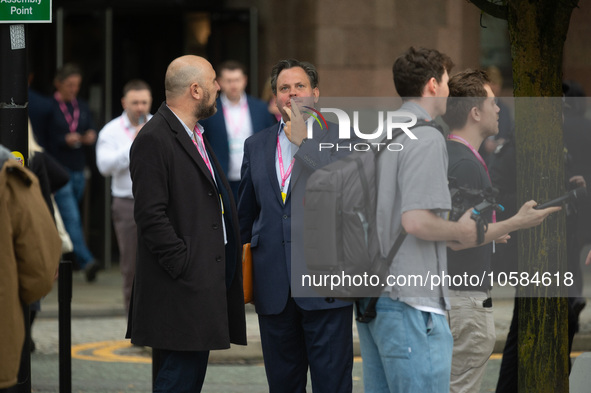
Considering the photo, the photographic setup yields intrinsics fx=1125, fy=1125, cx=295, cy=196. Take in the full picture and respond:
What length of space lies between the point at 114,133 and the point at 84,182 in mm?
4257

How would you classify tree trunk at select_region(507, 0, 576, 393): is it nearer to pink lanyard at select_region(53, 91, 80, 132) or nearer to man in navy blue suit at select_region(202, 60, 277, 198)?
man in navy blue suit at select_region(202, 60, 277, 198)

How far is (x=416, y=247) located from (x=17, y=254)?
1600mm

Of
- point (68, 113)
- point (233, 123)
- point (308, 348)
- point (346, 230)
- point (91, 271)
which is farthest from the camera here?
point (68, 113)

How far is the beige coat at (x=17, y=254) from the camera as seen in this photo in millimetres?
4176

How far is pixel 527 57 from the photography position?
5.45 metres

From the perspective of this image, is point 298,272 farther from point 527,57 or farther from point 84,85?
point 84,85

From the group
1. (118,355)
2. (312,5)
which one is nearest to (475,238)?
(118,355)

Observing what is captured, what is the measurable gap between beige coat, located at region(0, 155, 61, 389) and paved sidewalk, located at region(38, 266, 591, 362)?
359 cm

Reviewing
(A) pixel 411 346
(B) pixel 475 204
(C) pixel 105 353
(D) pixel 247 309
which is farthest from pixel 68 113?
(A) pixel 411 346

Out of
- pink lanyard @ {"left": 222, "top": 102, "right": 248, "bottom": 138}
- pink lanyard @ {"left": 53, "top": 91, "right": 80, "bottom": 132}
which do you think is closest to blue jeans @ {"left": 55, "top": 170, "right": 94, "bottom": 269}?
pink lanyard @ {"left": 53, "top": 91, "right": 80, "bottom": 132}

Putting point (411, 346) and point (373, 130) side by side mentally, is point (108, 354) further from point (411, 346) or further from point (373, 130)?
point (411, 346)

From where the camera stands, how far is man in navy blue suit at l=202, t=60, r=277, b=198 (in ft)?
32.6

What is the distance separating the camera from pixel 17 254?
4242mm

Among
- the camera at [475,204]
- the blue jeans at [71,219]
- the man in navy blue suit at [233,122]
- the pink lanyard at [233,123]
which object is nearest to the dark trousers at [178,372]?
the camera at [475,204]
